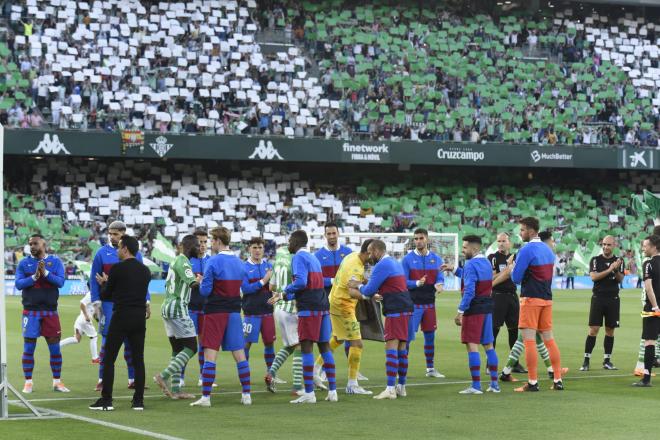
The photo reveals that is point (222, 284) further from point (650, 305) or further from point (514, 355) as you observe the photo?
point (650, 305)

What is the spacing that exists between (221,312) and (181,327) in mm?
1136

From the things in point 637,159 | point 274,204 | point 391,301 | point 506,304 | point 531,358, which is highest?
point 637,159

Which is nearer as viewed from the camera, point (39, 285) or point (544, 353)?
point (39, 285)

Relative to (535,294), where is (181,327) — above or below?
below

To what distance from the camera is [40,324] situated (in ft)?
53.8

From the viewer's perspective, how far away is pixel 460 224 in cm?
5188

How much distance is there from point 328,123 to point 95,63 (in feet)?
32.4

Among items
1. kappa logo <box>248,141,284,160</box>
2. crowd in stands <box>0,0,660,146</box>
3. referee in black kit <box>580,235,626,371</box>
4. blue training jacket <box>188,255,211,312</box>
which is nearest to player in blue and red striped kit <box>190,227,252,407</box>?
blue training jacket <box>188,255,211,312</box>

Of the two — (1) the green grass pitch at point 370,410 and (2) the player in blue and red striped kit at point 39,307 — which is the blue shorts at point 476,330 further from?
(2) the player in blue and red striped kit at point 39,307

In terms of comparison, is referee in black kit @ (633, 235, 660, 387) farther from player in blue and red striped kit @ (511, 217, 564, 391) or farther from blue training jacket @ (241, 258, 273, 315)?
blue training jacket @ (241, 258, 273, 315)

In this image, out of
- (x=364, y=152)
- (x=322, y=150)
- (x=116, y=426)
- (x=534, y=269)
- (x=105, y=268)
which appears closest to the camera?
(x=116, y=426)

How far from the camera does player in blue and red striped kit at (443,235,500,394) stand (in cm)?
1581

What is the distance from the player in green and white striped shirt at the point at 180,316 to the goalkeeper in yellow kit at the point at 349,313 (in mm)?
1873

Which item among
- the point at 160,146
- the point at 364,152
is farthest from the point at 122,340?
the point at 364,152
